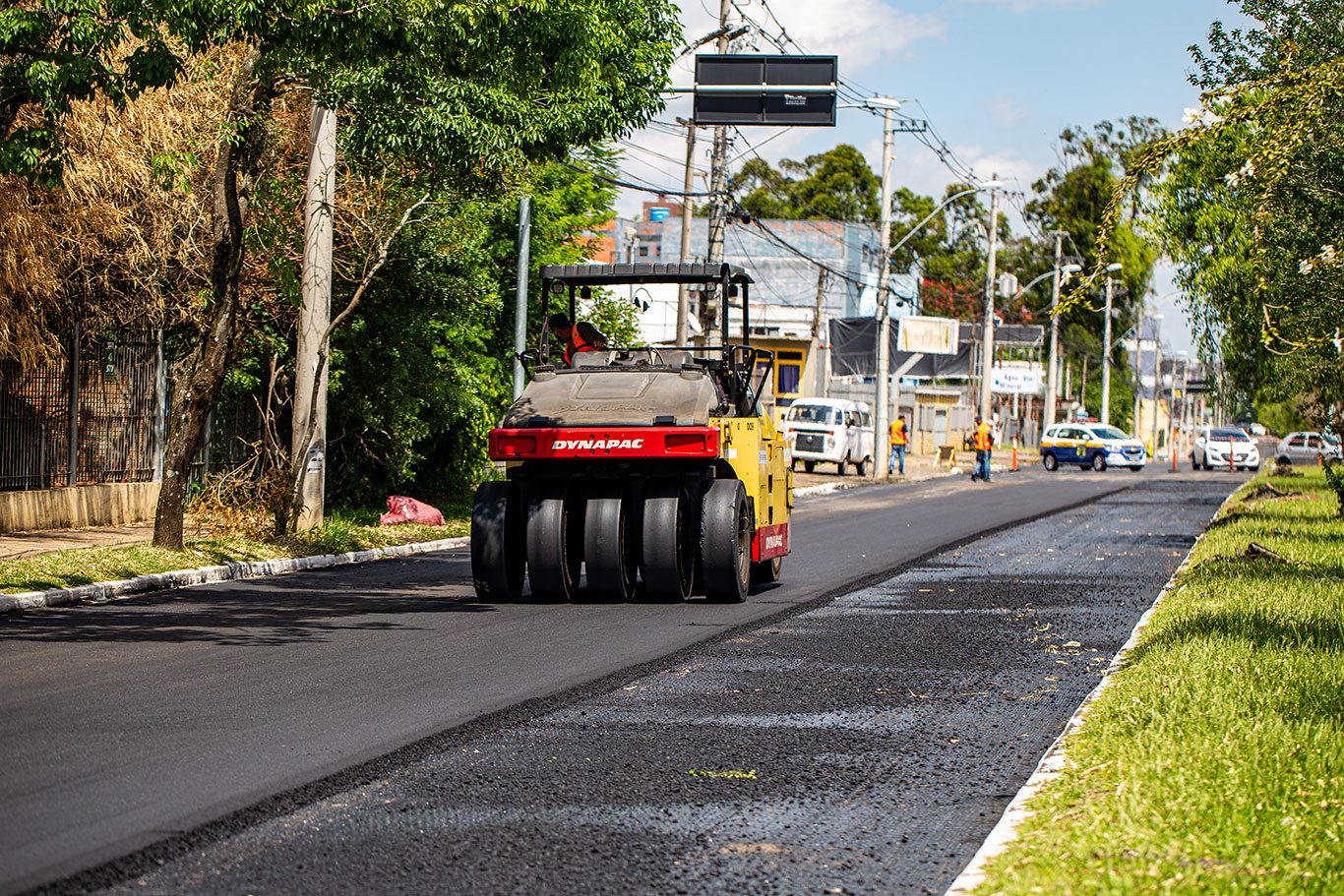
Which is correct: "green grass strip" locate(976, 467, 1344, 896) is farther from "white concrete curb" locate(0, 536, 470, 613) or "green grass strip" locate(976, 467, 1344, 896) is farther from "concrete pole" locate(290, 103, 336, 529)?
"concrete pole" locate(290, 103, 336, 529)

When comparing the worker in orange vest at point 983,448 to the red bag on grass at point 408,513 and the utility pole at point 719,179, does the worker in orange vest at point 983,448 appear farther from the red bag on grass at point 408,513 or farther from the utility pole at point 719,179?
the red bag on grass at point 408,513

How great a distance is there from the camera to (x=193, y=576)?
14969 millimetres

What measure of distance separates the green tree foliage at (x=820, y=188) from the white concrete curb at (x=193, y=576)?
6773 cm

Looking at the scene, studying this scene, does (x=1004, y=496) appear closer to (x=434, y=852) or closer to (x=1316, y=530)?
(x=1316, y=530)

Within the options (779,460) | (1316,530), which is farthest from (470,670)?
(1316,530)

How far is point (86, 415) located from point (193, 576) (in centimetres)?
550

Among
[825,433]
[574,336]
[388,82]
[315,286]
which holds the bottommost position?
[825,433]

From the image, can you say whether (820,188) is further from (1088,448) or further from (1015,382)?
(1088,448)

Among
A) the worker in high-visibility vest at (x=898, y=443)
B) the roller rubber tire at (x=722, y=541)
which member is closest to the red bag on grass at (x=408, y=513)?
the roller rubber tire at (x=722, y=541)

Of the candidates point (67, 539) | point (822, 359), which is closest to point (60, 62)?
point (67, 539)

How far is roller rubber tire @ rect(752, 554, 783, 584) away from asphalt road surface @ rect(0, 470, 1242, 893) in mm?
1193

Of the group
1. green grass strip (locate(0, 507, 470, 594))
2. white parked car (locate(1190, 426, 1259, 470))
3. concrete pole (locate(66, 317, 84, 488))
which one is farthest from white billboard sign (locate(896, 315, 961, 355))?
concrete pole (locate(66, 317, 84, 488))

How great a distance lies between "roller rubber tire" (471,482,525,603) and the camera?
44.2 feet

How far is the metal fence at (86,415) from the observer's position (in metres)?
18.2
